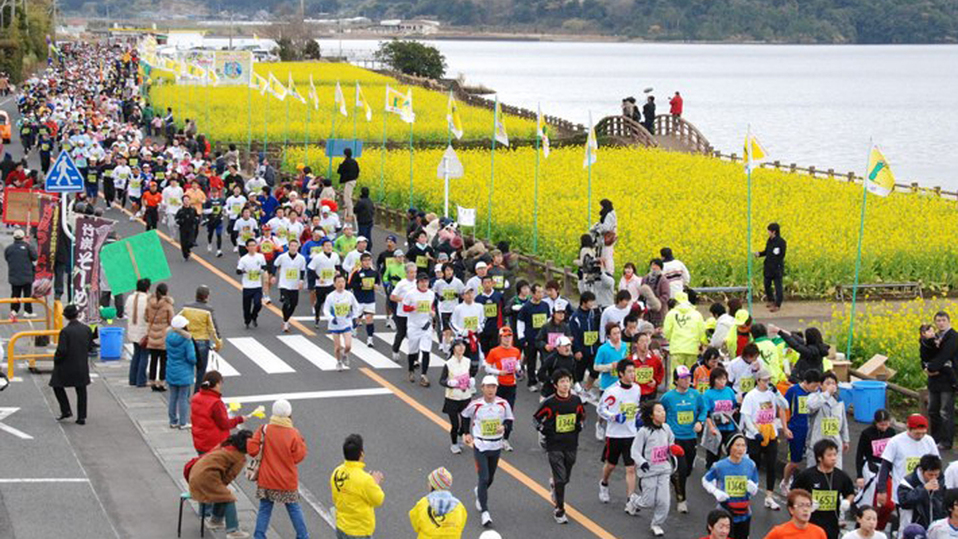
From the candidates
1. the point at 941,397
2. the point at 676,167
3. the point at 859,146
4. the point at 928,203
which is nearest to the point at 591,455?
the point at 941,397

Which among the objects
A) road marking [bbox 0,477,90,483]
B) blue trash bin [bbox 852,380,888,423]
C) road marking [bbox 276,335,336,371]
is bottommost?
road marking [bbox 276,335,336,371]

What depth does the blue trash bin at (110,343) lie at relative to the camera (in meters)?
22.7

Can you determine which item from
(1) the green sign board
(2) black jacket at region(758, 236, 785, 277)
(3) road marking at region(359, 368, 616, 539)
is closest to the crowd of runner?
(3) road marking at region(359, 368, 616, 539)

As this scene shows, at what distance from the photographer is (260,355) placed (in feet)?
76.3

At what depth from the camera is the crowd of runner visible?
13531mm

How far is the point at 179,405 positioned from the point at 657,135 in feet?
154

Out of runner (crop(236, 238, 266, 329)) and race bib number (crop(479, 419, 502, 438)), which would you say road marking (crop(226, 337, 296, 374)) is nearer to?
runner (crop(236, 238, 266, 329))

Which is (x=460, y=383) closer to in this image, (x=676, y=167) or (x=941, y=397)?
(x=941, y=397)

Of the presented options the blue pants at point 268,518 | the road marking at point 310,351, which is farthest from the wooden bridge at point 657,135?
the blue pants at point 268,518

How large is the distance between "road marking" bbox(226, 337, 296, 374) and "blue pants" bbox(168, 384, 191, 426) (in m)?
3.34

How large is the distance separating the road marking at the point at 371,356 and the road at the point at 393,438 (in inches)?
1.2

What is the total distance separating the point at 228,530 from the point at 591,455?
5.13 metres

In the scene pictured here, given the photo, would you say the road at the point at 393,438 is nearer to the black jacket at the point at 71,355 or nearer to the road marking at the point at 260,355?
the road marking at the point at 260,355

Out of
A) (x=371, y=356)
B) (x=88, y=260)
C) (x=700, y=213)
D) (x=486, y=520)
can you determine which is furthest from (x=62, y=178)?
(x=700, y=213)
